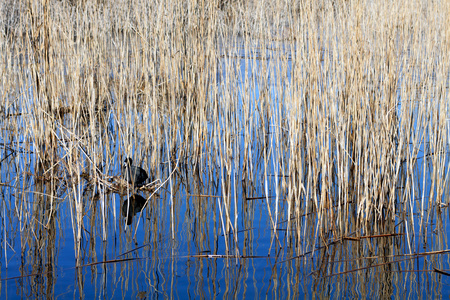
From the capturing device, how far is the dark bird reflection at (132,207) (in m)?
2.24

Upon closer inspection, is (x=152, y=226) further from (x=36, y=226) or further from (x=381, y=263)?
(x=381, y=263)

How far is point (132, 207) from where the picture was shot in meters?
2.38

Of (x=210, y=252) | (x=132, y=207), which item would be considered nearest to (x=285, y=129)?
(x=210, y=252)

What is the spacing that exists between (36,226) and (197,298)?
91 centimetres

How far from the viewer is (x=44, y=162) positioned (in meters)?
2.79

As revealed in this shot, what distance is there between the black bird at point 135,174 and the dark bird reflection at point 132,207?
8 cm

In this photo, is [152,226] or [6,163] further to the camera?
[6,163]

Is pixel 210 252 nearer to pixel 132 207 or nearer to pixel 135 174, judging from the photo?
pixel 132 207

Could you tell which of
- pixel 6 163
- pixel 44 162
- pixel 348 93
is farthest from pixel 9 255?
pixel 348 93

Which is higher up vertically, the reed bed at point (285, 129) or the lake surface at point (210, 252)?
the reed bed at point (285, 129)

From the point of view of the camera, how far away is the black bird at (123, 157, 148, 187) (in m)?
2.47

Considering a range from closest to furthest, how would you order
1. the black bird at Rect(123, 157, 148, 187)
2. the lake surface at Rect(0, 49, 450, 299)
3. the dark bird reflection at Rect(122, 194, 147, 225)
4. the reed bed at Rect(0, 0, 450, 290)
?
1. the lake surface at Rect(0, 49, 450, 299)
2. the reed bed at Rect(0, 0, 450, 290)
3. the dark bird reflection at Rect(122, 194, 147, 225)
4. the black bird at Rect(123, 157, 148, 187)

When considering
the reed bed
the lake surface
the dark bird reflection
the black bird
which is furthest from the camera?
the black bird

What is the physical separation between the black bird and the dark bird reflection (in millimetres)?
76
